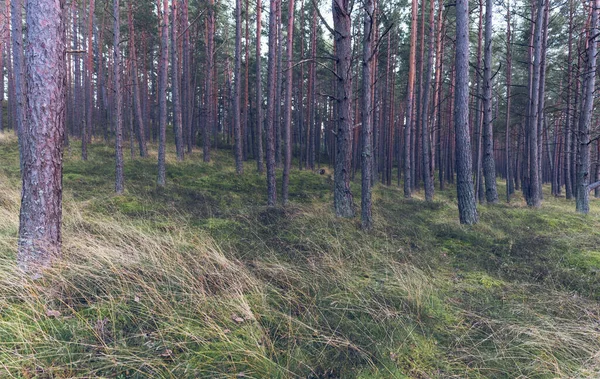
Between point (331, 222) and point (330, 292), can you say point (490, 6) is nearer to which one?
point (331, 222)

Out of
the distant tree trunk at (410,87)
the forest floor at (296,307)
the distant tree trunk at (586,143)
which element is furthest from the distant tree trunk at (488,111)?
the forest floor at (296,307)

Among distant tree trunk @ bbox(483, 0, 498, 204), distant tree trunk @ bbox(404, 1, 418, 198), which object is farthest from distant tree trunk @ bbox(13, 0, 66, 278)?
distant tree trunk @ bbox(404, 1, 418, 198)

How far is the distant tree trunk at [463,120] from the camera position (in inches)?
302

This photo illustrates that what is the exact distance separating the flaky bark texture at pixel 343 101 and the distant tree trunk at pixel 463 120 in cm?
274

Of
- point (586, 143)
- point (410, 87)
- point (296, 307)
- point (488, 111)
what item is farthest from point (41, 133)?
point (586, 143)

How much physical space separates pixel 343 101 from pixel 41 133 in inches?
237

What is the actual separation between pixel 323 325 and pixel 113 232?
12.3ft

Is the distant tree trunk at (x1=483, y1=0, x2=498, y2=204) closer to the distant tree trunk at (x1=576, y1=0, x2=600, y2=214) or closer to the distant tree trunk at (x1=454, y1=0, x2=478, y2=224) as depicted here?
the distant tree trunk at (x1=576, y1=0, x2=600, y2=214)

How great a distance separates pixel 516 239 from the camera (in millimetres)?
6539

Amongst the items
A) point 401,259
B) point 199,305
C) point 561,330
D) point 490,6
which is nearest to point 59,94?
point 199,305

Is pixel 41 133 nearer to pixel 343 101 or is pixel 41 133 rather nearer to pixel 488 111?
pixel 343 101

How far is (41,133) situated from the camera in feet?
10.7

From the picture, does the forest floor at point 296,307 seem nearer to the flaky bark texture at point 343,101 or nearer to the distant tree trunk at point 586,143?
the flaky bark texture at point 343,101

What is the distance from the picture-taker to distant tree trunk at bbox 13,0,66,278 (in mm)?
3230
